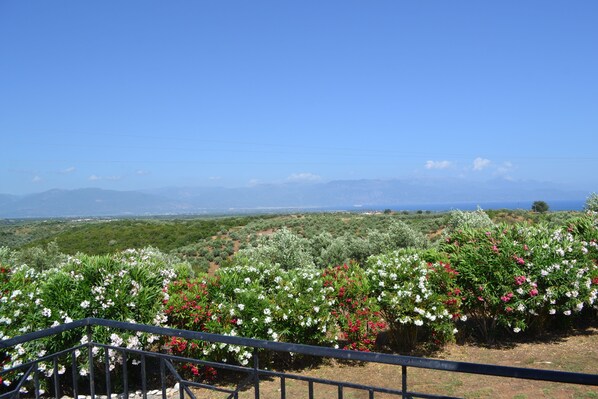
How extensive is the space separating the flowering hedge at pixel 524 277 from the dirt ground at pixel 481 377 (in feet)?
1.50

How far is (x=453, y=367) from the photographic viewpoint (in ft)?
6.50

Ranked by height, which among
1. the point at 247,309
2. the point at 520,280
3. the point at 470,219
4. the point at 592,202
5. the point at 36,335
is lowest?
the point at 247,309

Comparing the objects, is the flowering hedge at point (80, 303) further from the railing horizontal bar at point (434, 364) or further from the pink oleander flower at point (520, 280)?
the pink oleander flower at point (520, 280)

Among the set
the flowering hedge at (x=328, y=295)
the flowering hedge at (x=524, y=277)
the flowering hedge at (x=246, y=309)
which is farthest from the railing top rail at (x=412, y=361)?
the flowering hedge at (x=524, y=277)

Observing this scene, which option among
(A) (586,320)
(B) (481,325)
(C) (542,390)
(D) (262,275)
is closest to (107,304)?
(D) (262,275)

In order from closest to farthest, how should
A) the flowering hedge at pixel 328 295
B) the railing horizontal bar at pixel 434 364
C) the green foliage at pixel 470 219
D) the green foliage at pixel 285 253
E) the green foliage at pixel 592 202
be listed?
the railing horizontal bar at pixel 434 364 → the flowering hedge at pixel 328 295 → the green foliage at pixel 285 253 → the green foliage at pixel 592 202 → the green foliage at pixel 470 219

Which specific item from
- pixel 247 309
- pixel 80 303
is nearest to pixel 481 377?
pixel 247 309

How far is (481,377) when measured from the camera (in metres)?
6.30

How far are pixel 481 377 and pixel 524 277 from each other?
6.17ft

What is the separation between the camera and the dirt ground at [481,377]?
5.67 meters

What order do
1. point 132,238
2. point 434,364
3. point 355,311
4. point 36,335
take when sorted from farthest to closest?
point 132,238
point 355,311
point 36,335
point 434,364

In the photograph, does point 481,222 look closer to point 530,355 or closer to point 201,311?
point 530,355

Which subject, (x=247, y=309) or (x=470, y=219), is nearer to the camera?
(x=247, y=309)

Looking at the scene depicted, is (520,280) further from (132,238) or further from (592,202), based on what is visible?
(132,238)
